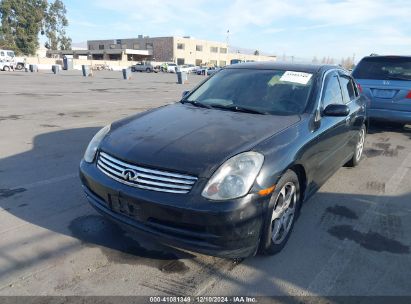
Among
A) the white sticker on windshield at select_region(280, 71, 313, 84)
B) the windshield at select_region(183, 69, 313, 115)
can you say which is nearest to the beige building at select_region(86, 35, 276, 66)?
the windshield at select_region(183, 69, 313, 115)

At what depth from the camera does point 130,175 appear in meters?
2.80

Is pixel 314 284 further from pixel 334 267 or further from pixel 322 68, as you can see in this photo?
pixel 322 68

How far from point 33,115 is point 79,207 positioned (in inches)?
274

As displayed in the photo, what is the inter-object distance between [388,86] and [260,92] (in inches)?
198

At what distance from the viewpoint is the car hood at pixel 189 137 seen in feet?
9.06

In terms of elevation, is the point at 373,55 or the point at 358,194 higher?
the point at 373,55

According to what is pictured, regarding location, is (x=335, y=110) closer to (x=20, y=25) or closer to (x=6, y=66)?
(x=6, y=66)

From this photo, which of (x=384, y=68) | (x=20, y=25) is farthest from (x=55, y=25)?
(x=384, y=68)

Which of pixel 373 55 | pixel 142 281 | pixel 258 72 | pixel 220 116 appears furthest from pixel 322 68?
Answer: pixel 373 55

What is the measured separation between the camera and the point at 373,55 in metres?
8.59

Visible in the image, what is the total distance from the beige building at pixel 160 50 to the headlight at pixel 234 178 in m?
82.5

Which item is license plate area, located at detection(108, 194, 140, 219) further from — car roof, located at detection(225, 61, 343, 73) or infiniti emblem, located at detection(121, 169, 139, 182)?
car roof, located at detection(225, 61, 343, 73)

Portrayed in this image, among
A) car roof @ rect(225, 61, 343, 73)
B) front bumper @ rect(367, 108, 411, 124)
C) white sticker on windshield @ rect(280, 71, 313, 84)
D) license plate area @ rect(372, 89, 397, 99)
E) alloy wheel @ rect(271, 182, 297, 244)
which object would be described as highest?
car roof @ rect(225, 61, 343, 73)

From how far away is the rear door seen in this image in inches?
302
